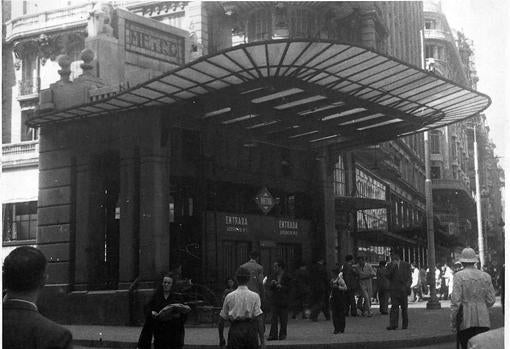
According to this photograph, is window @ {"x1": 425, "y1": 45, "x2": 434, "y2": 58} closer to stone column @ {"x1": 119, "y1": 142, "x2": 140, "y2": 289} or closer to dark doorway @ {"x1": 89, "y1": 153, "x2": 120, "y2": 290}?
dark doorway @ {"x1": 89, "y1": 153, "x2": 120, "y2": 290}

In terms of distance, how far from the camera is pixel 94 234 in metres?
20.8

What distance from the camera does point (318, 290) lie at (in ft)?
67.3

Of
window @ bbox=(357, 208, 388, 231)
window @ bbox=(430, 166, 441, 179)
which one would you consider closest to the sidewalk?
window @ bbox=(430, 166, 441, 179)

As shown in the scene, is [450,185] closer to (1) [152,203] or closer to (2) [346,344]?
(1) [152,203]

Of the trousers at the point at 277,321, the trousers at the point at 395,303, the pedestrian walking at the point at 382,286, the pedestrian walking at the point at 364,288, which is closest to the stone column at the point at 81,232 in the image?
the trousers at the point at 277,321

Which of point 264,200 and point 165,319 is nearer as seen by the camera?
point 165,319

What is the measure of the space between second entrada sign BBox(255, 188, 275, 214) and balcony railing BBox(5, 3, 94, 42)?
850 inches

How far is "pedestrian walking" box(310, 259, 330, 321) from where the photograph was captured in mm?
20375

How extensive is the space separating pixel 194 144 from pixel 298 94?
10.9ft

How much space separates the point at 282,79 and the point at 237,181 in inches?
197

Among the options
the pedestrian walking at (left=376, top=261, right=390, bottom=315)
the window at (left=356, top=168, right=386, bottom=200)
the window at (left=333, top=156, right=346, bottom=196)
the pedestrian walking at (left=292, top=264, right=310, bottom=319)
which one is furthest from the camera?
the window at (left=356, top=168, right=386, bottom=200)

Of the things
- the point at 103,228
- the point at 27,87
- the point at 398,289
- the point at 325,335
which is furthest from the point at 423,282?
the point at 27,87

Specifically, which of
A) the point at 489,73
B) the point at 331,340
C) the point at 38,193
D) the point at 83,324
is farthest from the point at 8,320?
the point at 38,193

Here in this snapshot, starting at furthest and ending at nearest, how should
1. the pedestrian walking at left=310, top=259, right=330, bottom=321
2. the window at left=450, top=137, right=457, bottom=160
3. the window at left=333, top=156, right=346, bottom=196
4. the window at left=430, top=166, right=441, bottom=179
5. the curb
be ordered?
the window at left=333, top=156, right=346, bottom=196
the window at left=430, top=166, right=441, bottom=179
the window at left=450, top=137, right=457, bottom=160
the pedestrian walking at left=310, top=259, right=330, bottom=321
the curb
